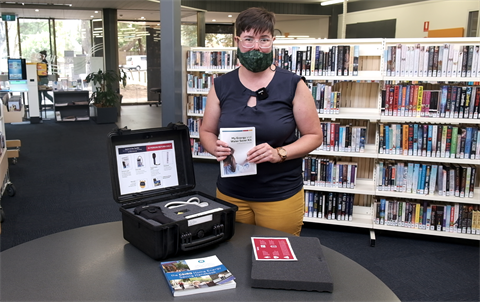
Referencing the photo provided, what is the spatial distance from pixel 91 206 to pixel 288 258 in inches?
150

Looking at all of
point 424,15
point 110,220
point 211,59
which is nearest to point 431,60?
point 110,220

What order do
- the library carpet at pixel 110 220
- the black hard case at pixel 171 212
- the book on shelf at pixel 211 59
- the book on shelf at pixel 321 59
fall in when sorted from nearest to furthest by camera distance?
the black hard case at pixel 171 212
the library carpet at pixel 110 220
the book on shelf at pixel 321 59
the book on shelf at pixel 211 59

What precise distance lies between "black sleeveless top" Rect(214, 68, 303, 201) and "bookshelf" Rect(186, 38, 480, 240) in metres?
2.01

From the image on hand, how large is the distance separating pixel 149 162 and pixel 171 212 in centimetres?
23

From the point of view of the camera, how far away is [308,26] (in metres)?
15.3

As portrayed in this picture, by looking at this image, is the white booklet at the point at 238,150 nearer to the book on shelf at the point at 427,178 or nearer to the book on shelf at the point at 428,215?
the book on shelf at the point at 427,178

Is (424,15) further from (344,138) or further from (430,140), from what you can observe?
(344,138)

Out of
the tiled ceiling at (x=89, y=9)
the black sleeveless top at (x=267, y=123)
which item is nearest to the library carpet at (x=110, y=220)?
the black sleeveless top at (x=267, y=123)

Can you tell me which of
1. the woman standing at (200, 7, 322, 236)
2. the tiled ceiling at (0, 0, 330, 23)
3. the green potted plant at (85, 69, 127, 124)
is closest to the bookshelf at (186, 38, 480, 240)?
the woman standing at (200, 7, 322, 236)

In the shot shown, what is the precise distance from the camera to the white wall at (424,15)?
935cm

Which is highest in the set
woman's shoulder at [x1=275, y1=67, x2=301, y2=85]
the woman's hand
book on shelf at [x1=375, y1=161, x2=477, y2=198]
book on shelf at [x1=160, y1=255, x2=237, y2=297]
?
woman's shoulder at [x1=275, y1=67, x2=301, y2=85]

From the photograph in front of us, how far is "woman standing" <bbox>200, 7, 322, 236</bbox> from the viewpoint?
1770mm

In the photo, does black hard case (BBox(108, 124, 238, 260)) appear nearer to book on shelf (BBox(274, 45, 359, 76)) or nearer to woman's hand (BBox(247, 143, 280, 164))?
woman's hand (BBox(247, 143, 280, 164))

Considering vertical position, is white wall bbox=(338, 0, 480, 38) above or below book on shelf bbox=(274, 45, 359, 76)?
above
